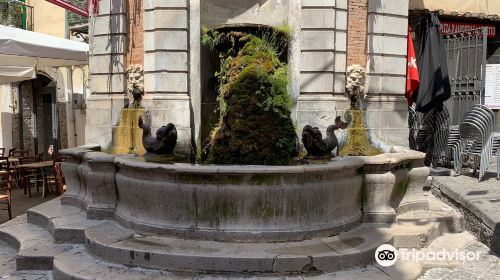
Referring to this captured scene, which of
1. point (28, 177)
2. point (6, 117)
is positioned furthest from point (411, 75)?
point (6, 117)

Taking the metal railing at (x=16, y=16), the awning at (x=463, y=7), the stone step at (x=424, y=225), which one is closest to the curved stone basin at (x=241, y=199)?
the stone step at (x=424, y=225)

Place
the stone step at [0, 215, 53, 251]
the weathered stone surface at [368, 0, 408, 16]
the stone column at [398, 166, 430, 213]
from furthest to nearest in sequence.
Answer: the weathered stone surface at [368, 0, 408, 16], the stone column at [398, 166, 430, 213], the stone step at [0, 215, 53, 251]

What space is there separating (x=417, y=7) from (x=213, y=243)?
10.0 metres

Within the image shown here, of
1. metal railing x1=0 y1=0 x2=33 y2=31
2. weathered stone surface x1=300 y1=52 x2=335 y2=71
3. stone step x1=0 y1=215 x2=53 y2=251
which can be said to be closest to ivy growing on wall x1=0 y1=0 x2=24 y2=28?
metal railing x1=0 y1=0 x2=33 y2=31

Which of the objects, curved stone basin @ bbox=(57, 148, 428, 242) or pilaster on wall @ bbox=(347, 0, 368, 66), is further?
pilaster on wall @ bbox=(347, 0, 368, 66)

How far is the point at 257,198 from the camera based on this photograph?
498cm

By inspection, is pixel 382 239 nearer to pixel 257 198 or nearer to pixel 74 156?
pixel 257 198

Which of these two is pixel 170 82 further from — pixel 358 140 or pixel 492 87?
pixel 492 87

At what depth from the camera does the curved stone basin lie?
4.95m

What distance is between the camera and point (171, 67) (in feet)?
25.9

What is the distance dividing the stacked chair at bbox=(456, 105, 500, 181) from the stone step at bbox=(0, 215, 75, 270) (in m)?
6.59

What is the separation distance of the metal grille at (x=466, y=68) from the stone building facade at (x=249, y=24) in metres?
2.27

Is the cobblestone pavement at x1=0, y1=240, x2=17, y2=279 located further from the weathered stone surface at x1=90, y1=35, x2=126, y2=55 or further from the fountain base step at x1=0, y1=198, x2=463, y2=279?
the weathered stone surface at x1=90, y1=35, x2=126, y2=55

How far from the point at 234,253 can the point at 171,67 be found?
13.9 ft
